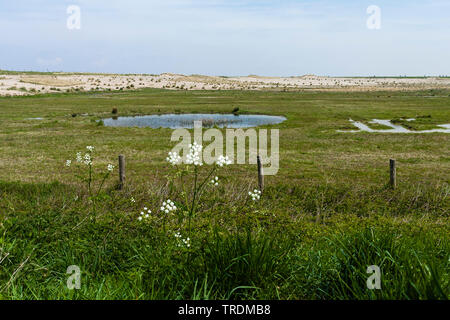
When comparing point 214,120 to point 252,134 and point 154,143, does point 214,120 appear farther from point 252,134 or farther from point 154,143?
point 154,143

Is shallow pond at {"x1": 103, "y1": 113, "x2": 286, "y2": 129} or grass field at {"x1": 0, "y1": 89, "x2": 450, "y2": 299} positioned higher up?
shallow pond at {"x1": 103, "y1": 113, "x2": 286, "y2": 129}

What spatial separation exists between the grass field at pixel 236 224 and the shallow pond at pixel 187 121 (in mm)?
10145

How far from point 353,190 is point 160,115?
142ft

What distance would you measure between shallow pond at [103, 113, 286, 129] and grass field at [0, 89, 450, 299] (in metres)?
10.1

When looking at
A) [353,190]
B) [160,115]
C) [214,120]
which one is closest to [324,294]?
[353,190]

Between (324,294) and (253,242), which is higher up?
(253,242)

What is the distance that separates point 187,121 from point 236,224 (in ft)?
130

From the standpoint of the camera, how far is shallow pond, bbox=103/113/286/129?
44.0 meters

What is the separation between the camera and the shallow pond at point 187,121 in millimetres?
44000

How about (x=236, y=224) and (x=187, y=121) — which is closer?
(x=236, y=224)

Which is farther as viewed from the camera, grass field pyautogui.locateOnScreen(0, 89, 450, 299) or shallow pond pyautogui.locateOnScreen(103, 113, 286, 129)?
shallow pond pyautogui.locateOnScreen(103, 113, 286, 129)

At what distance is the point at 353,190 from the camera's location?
14.6 metres

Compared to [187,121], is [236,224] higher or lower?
lower

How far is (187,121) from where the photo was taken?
48.0 m
